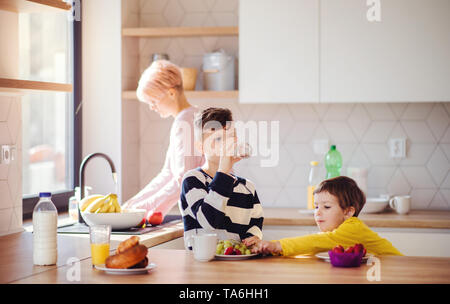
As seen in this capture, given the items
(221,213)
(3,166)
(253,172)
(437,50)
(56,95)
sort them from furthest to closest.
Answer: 1. (253,172)
2. (56,95)
3. (437,50)
4. (3,166)
5. (221,213)

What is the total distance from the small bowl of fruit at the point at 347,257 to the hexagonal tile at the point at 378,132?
2.02 metres

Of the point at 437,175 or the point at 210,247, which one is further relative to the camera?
the point at 437,175

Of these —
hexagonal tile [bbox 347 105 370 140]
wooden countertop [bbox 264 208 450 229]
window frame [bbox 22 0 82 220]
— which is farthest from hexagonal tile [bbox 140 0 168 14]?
wooden countertop [bbox 264 208 450 229]

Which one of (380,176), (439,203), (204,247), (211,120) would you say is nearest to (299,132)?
(380,176)

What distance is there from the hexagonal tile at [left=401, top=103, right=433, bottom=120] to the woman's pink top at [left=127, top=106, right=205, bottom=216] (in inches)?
55.8

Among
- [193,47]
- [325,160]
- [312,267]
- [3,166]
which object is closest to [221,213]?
[312,267]

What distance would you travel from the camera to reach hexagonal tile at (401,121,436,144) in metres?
3.72

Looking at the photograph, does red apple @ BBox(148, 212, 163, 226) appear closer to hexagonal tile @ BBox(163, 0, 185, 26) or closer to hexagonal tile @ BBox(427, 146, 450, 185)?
hexagonal tile @ BBox(163, 0, 185, 26)

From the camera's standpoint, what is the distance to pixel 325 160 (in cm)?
372

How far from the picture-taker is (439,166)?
3715 mm

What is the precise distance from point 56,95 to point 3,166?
3.31 ft

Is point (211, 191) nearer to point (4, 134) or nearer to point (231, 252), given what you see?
point (231, 252)

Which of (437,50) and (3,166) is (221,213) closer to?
(3,166)

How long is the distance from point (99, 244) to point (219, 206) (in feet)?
1.40
